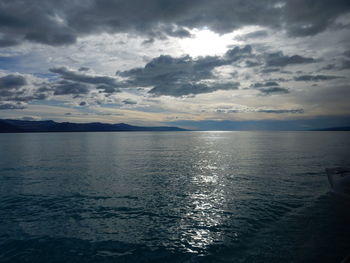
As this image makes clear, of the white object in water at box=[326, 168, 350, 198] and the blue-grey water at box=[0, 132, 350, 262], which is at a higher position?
the white object in water at box=[326, 168, 350, 198]

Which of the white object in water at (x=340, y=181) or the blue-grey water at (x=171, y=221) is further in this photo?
the white object in water at (x=340, y=181)

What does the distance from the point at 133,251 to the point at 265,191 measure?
2060cm

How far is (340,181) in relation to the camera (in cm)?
2842

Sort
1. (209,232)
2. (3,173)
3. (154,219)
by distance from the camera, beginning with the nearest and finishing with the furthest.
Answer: (209,232)
(154,219)
(3,173)

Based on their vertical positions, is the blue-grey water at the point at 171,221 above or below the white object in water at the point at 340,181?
below

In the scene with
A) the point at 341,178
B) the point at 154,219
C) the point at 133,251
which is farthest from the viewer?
the point at 341,178

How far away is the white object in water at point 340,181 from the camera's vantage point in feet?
88.2

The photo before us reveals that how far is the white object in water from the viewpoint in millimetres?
26894

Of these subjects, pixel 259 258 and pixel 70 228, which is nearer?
pixel 259 258

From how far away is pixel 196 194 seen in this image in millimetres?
27328

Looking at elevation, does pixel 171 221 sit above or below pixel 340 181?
below

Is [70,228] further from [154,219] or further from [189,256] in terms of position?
[189,256]

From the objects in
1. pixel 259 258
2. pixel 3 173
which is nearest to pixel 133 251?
pixel 259 258

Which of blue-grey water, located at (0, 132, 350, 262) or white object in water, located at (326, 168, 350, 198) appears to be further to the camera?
white object in water, located at (326, 168, 350, 198)
